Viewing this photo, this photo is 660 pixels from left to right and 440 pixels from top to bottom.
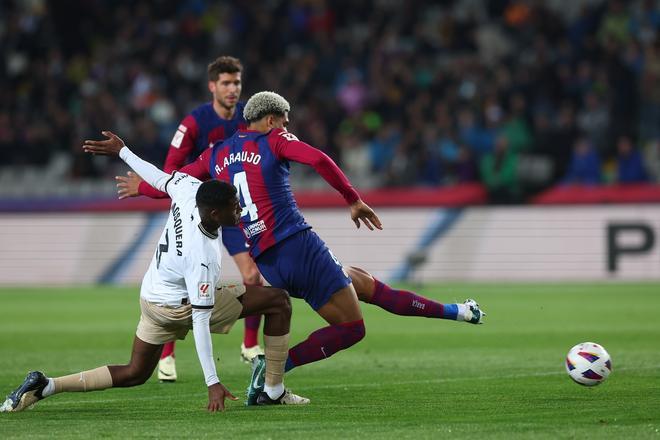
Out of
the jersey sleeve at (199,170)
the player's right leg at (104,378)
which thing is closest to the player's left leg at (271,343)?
the player's right leg at (104,378)

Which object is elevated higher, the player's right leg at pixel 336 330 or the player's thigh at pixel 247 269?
the player's right leg at pixel 336 330

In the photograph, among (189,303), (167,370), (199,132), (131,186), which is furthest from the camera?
(199,132)

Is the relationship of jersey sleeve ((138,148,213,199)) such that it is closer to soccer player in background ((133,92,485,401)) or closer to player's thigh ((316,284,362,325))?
soccer player in background ((133,92,485,401))

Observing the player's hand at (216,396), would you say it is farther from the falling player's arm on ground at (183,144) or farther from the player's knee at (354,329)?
the falling player's arm on ground at (183,144)

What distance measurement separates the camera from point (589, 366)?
850 centimetres

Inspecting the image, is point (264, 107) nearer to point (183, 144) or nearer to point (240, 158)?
point (240, 158)

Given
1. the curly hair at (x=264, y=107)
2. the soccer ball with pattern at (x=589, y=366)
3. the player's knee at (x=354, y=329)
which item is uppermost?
the curly hair at (x=264, y=107)

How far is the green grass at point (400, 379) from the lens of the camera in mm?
7125

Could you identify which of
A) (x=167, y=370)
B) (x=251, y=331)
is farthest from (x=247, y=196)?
(x=251, y=331)

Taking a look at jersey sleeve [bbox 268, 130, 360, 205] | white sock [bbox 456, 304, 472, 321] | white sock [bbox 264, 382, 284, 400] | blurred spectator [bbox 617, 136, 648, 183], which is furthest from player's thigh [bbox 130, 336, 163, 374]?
blurred spectator [bbox 617, 136, 648, 183]

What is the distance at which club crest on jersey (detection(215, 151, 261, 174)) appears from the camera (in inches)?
332

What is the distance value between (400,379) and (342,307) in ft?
5.07

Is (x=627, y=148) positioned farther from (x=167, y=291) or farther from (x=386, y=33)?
(x=167, y=291)

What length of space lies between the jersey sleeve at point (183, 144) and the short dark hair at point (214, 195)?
294cm
